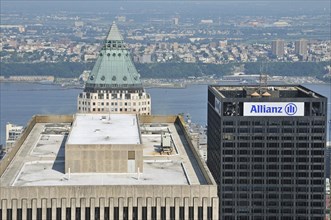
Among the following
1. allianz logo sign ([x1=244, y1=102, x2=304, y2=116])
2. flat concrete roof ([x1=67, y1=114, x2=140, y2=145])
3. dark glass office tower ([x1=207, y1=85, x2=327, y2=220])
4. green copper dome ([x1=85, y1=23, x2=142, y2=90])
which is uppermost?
green copper dome ([x1=85, y1=23, x2=142, y2=90])

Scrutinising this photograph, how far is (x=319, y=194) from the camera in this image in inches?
2437

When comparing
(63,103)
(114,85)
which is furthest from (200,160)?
(63,103)

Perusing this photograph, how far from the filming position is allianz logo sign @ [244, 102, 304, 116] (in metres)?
61.8

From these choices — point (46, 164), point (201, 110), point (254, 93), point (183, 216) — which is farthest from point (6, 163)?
point (201, 110)

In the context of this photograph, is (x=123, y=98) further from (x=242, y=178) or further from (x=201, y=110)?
(x=201, y=110)

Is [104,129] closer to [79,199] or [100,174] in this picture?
[100,174]

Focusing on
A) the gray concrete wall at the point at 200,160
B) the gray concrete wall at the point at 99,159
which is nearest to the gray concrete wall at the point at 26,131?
the gray concrete wall at the point at 99,159

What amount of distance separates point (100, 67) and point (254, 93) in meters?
22.9

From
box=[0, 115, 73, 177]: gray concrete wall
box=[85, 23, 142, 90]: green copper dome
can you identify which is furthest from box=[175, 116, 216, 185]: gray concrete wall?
box=[85, 23, 142, 90]: green copper dome

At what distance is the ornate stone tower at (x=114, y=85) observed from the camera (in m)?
84.0

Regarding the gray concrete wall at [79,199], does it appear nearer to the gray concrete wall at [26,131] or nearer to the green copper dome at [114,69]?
the gray concrete wall at [26,131]

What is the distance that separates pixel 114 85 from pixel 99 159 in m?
47.0

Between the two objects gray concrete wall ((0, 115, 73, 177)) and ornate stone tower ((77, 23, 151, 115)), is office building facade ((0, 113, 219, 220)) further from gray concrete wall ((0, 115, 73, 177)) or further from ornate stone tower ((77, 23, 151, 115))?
ornate stone tower ((77, 23, 151, 115))

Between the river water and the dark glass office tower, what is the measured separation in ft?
202
